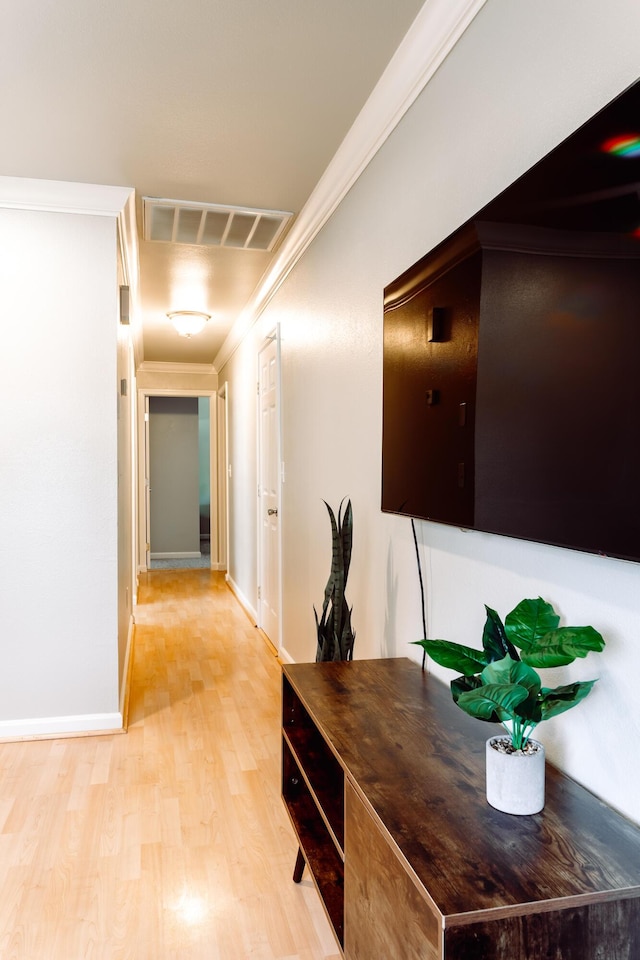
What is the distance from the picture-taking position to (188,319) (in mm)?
5352

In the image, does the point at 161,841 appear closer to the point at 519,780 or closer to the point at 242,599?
the point at 519,780

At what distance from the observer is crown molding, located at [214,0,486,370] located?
71.6 inches

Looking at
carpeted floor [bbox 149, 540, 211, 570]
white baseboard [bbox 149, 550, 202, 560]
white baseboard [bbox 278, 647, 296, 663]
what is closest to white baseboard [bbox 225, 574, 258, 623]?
white baseboard [bbox 278, 647, 296, 663]

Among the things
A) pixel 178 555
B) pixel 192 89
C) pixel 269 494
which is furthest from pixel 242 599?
pixel 192 89

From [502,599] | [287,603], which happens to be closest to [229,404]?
[287,603]

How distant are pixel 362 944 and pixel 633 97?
58.4 inches

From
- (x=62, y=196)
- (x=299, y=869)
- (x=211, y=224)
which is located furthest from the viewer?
(x=211, y=224)

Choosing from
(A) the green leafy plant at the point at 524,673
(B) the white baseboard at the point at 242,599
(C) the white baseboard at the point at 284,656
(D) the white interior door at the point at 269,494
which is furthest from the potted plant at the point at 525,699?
(B) the white baseboard at the point at 242,599

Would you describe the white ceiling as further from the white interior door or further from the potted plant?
the potted plant

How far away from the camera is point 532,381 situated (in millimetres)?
1235

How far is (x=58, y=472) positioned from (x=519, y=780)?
2677mm

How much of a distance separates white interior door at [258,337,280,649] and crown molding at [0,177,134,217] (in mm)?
1411

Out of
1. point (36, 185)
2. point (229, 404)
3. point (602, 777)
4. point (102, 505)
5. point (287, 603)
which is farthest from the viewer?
point (229, 404)

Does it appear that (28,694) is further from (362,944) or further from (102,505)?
(362,944)
